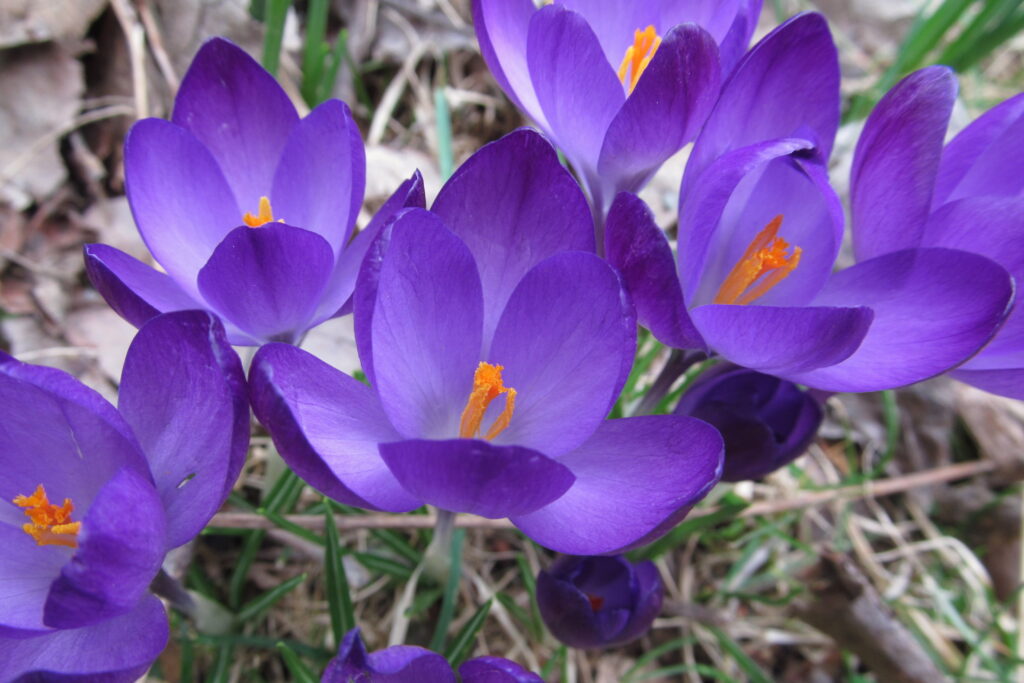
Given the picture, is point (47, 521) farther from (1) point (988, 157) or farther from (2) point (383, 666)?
(1) point (988, 157)

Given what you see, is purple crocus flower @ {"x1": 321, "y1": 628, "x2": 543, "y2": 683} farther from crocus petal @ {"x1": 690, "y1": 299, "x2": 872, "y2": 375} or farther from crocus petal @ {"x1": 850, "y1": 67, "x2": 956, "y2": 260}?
crocus petal @ {"x1": 850, "y1": 67, "x2": 956, "y2": 260}

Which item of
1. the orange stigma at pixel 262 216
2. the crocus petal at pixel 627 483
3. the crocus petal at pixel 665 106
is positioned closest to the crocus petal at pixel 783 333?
the crocus petal at pixel 627 483

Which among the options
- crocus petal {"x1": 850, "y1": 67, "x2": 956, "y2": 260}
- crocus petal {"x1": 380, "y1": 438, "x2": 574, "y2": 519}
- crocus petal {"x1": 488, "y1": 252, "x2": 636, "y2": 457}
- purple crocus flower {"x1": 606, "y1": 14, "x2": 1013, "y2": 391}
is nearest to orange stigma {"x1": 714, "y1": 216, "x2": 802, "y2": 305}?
purple crocus flower {"x1": 606, "y1": 14, "x2": 1013, "y2": 391}

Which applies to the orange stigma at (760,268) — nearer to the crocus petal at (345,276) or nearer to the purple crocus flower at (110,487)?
the crocus petal at (345,276)

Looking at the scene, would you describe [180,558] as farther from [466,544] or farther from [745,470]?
[745,470]

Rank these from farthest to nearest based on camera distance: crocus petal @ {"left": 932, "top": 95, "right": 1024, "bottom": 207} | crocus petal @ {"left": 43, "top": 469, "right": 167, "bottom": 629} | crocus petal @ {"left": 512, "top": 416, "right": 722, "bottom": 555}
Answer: crocus petal @ {"left": 932, "top": 95, "right": 1024, "bottom": 207}
crocus petal @ {"left": 512, "top": 416, "right": 722, "bottom": 555}
crocus petal @ {"left": 43, "top": 469, "right": 167, "bottom": 629}
